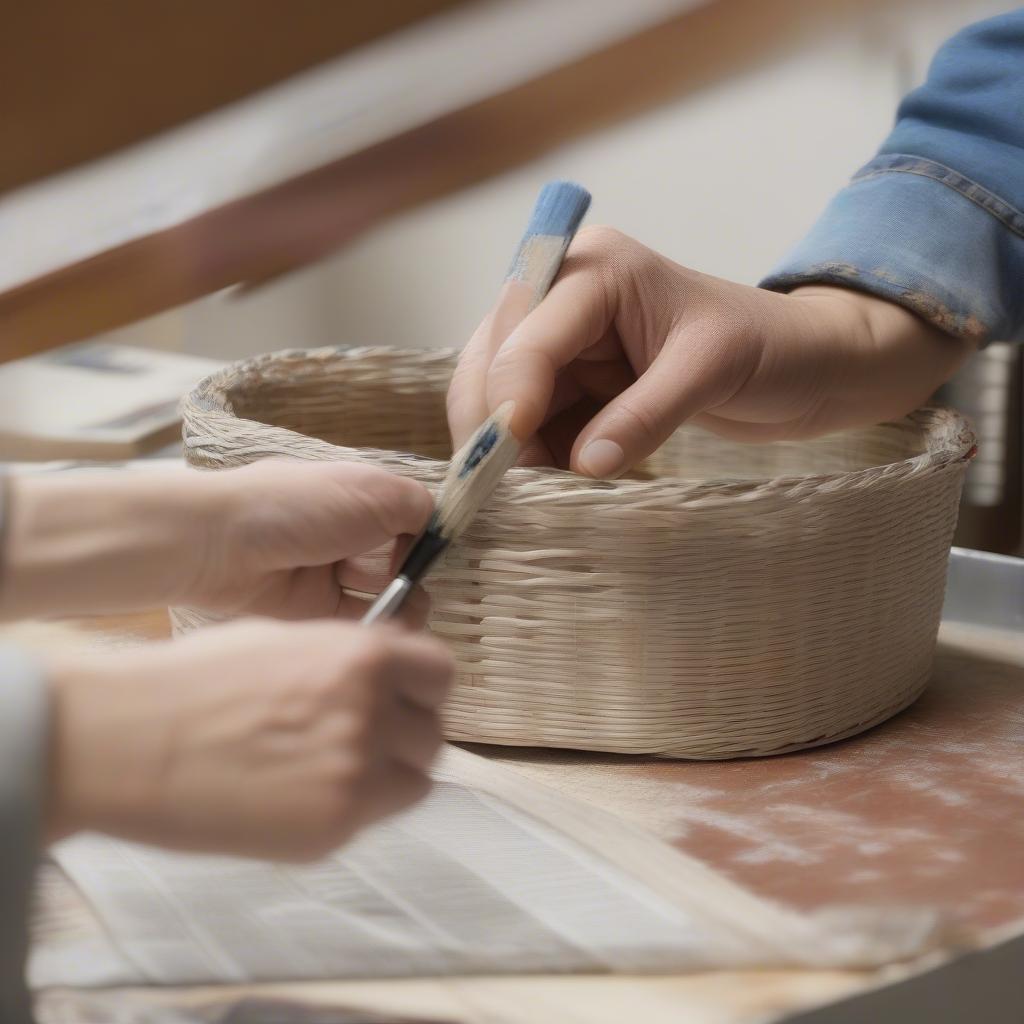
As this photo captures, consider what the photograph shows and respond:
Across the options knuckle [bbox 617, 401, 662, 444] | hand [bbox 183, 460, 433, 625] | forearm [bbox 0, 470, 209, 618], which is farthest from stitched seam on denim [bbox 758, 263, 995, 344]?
forearm [bbox 0, 470, 209, 618]

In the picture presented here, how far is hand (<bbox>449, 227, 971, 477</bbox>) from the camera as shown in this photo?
2.31ft

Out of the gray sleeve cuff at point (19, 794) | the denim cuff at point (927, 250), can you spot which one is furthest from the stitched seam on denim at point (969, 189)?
the gray sleeve cuff at point (19, 794)

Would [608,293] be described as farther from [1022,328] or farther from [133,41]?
[133,41]

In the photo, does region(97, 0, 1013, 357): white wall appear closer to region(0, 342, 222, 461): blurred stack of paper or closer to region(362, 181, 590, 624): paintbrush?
region(0, 342, 222, 461): blurred stack of paper

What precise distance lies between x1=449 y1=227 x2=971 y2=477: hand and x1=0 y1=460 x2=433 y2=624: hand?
10 centimetres

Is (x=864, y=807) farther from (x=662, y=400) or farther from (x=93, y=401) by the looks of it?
(x=93, y=401)

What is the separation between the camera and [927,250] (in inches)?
34.5

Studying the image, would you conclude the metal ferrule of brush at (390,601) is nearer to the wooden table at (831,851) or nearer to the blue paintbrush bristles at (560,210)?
the wooden table at (831,851)

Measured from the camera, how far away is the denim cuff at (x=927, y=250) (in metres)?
0.87

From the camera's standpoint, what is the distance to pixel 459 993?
1.60 ft

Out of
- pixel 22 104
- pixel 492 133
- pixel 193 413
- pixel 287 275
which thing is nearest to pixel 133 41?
pixel 22 104

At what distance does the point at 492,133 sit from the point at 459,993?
156 cm

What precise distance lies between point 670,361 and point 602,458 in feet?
0.27

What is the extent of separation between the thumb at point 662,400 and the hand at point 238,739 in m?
0.26
